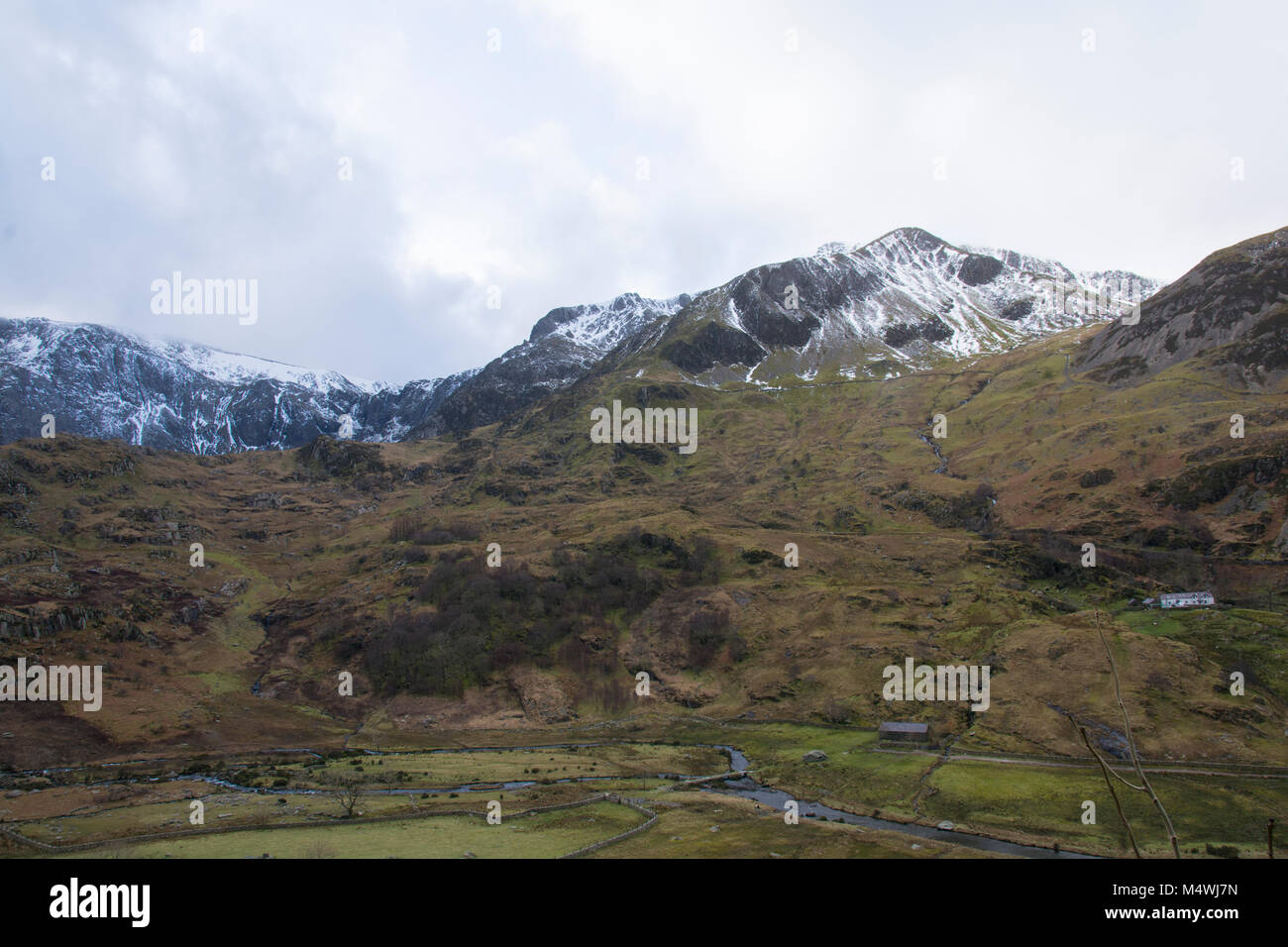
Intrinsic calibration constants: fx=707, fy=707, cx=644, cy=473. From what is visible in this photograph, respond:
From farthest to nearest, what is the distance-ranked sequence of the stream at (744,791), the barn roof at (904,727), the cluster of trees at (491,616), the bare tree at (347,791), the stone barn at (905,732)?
the cluster of trees at (491,616) → the barn roof at (904,727) → the stone barn at (905,732) → the bare tree at (347,791) → the stream at (744,791)

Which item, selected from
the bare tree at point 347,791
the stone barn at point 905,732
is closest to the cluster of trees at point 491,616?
the bare tree at point 347,791

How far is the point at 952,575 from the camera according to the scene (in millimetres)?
138625

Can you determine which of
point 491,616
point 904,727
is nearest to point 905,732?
point 904,727

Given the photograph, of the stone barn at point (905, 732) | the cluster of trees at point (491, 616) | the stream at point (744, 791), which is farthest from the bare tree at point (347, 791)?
the stone barn at point (905, 732)

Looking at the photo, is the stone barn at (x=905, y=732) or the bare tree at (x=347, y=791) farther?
the stone barn at (x=905, y=732)

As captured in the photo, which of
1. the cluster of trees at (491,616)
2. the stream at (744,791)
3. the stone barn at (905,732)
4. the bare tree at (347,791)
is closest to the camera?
the stream at (744,791)

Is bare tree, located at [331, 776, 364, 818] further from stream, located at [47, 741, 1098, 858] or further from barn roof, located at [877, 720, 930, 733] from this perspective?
barn roof, located at [877, 720, 930, 733]

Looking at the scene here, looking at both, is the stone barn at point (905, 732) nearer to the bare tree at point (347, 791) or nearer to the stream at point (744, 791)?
the stream at point (744, 791)

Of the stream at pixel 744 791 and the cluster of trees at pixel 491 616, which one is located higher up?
the cluster of trees at pixel 491 616

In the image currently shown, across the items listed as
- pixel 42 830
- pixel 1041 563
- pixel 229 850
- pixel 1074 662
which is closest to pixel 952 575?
pixel 1041 563

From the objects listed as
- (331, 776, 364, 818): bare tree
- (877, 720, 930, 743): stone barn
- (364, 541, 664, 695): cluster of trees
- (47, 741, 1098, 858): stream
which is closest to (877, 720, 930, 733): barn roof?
(877, 720, 930, 743): stone barn

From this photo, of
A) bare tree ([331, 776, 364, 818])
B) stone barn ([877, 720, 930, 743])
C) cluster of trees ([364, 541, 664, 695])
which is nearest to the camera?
bare tree ([331, 776, 364, 818])
